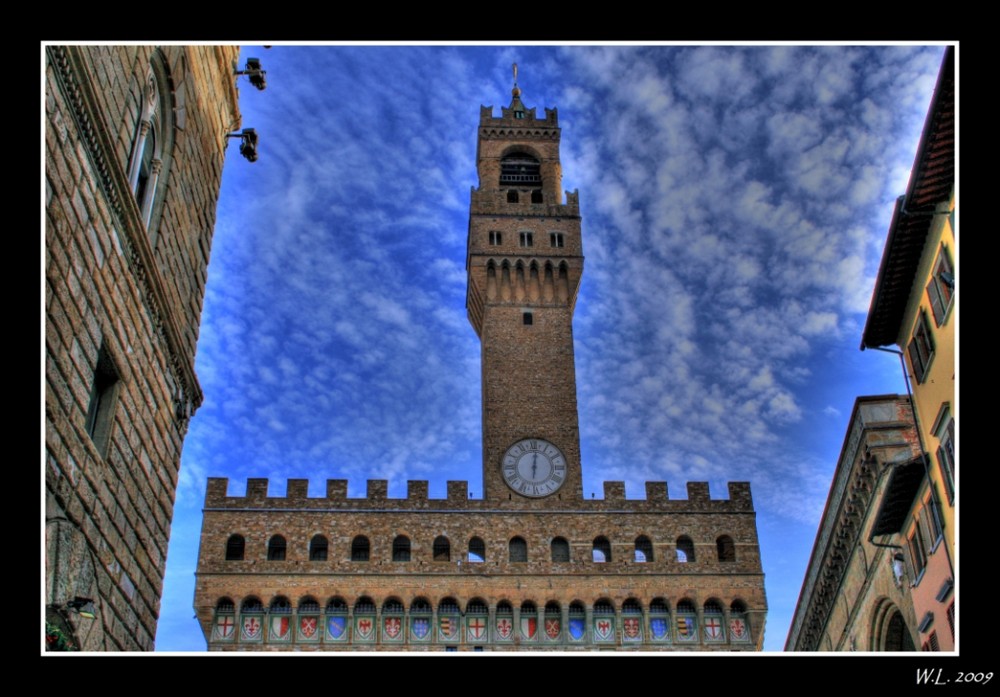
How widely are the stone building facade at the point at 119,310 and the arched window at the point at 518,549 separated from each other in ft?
67.1

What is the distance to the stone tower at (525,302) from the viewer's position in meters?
35.7

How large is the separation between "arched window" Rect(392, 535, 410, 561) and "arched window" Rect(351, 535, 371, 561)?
2.82ft

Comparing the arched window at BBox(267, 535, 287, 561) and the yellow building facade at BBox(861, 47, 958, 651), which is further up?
the arched window at BBox(267, 535, 287, 561)

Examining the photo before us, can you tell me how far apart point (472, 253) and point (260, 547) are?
45.1ft

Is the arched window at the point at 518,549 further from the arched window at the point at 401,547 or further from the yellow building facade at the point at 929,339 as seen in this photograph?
the yellow building facade at the point at 929,339

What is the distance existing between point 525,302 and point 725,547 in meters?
11.4

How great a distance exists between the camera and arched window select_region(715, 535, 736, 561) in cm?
3441

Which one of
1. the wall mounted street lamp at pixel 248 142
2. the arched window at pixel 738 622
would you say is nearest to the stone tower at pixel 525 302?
the arched window at pixel 738 622

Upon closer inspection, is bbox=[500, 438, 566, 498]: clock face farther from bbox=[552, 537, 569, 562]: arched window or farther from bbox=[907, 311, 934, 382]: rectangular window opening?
bbox=[907, 311, 934, 382]: rectangular window opening

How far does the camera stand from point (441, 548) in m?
34.5

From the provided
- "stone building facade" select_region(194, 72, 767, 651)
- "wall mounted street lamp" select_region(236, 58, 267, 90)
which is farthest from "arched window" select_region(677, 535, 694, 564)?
"wall mounted street lamp" select_region(236, 58, 267, 90)

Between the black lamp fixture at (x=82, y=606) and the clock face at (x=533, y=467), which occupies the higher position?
the clock face at (x=533, y=467)
